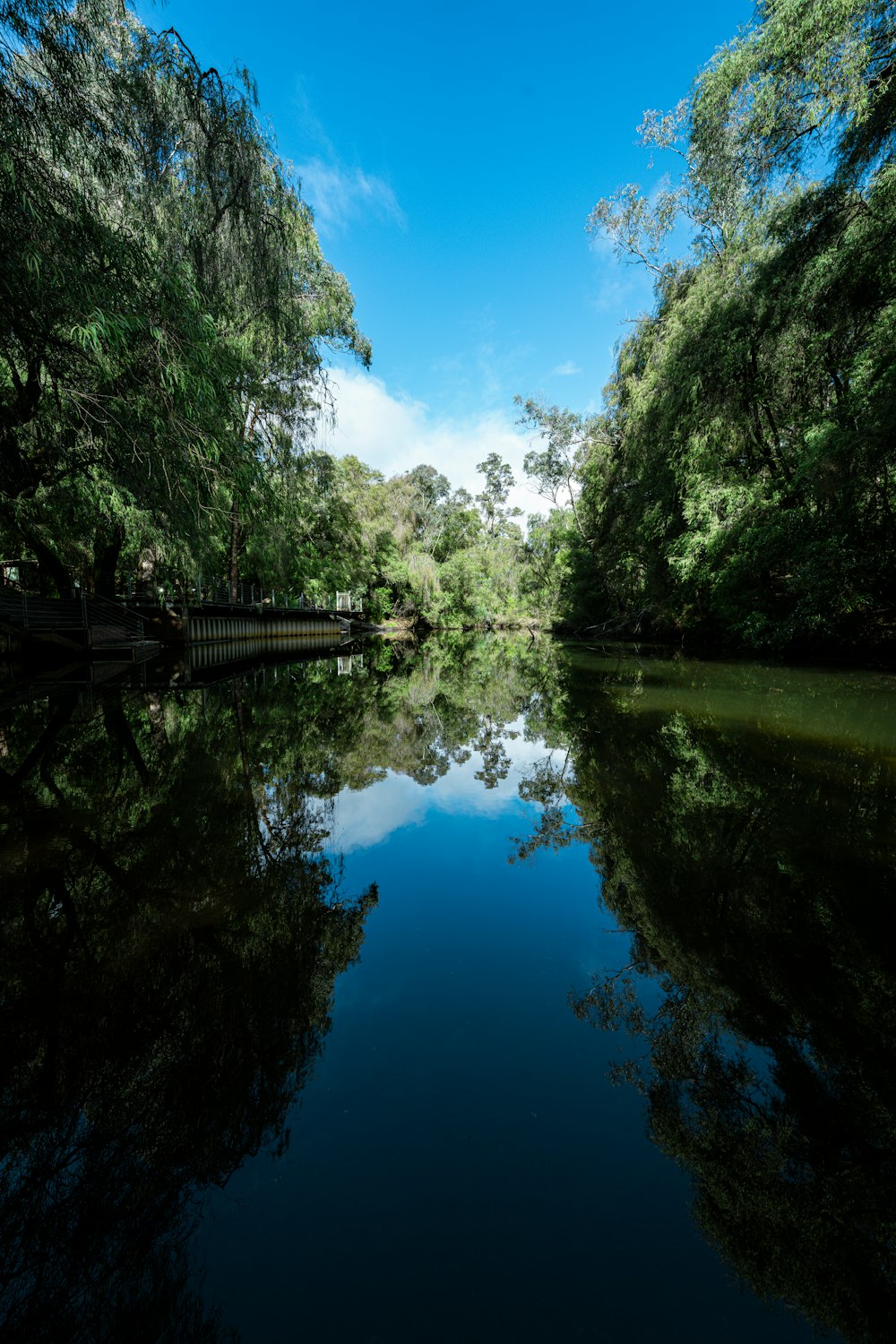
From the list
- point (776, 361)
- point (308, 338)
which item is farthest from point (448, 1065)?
point (776, 361)

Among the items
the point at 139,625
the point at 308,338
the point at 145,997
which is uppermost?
the point at 308,338

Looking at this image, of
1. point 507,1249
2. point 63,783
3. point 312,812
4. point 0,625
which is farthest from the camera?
point 0,625

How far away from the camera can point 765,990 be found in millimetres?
2523

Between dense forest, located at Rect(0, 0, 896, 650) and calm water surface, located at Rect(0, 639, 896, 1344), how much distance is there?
14.7 feet

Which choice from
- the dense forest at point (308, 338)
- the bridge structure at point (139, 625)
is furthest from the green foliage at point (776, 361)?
the bridge structure at point (139, 625)

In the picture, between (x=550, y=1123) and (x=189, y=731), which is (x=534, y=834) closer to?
(x=550, y=1123)

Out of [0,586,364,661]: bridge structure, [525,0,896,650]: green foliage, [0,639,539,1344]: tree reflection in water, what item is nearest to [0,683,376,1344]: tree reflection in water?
[0,639,539,1344]: tree reflection in water

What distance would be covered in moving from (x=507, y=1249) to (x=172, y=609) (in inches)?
817

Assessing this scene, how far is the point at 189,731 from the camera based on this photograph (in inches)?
288

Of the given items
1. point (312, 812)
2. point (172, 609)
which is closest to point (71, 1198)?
point (312, 812)

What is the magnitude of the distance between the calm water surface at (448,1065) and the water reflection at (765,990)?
1cm

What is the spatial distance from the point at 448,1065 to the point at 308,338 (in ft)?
40.9

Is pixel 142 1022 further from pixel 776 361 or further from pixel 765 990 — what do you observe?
pixel 776 361

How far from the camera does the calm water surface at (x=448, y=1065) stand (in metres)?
1.42
